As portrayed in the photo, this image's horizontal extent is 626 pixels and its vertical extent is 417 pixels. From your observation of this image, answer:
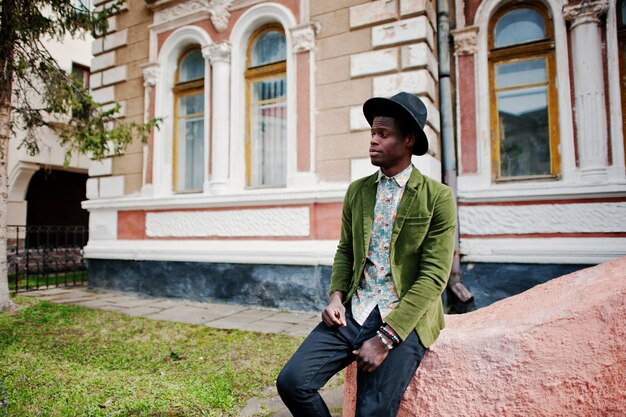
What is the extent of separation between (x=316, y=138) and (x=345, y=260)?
4.22 meters

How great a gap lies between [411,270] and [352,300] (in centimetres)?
34

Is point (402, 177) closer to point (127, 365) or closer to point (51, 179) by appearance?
point (127, 365)

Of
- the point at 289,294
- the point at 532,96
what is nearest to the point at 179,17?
the point at 289,294

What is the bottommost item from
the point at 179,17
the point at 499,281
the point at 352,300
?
the point at 499,281

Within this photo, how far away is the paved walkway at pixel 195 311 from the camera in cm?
542

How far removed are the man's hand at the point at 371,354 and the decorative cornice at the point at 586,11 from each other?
5.76 meters

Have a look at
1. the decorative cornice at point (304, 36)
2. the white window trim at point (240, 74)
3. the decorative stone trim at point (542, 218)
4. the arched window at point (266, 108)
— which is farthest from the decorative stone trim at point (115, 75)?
the decorative stone trim at point (542, 218)

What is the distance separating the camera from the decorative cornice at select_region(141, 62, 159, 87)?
25.8 ft

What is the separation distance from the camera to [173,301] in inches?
281

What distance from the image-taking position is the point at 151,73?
7.87 metres

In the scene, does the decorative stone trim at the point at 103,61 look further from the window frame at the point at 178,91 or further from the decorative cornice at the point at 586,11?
the decorative cornice at the point at 586,11

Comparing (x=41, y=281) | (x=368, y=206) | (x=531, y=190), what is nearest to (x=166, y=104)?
(x=41, y=281)

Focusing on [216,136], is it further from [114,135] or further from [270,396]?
[270,396]

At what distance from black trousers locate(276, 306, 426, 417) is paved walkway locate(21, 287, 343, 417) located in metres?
3.04
